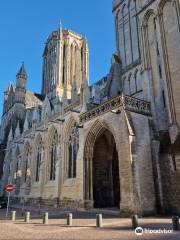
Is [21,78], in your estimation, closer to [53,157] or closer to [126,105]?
[53,157]

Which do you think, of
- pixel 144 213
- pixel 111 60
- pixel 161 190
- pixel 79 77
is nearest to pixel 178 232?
pixel 144 213

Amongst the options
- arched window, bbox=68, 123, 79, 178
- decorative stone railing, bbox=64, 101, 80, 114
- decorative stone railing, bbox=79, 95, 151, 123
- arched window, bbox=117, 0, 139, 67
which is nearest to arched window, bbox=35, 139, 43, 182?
arched window, bbox=68, 123, 79, 178

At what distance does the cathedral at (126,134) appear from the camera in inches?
520

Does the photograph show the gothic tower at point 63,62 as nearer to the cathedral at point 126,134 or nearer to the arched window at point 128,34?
the cathedral at point 126,134

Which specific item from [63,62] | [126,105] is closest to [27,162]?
[126,105]

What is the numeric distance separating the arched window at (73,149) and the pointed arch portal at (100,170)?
10.4ft

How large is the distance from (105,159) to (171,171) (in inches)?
227

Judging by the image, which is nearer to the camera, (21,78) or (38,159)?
(38,159)

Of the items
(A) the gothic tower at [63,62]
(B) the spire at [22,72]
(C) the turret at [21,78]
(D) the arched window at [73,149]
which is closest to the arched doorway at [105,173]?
(D) the arched window at [73,149]

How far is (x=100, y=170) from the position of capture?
682 inches

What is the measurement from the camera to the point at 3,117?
4759 cm

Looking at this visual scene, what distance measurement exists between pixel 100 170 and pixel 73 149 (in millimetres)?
4169

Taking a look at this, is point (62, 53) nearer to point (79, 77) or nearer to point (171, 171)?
point (79, 77)

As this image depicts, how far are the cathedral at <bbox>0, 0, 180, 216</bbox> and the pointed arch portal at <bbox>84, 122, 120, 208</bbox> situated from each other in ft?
A: 0.22
